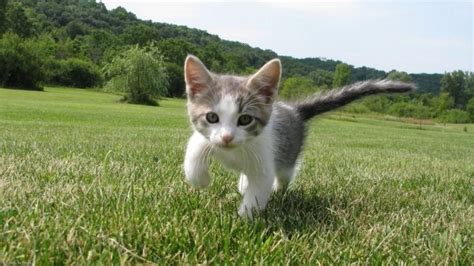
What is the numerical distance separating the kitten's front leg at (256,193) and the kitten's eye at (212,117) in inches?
15.8

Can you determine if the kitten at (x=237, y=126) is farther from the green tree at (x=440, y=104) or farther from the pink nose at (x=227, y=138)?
the green tree at (x=440, y=104)

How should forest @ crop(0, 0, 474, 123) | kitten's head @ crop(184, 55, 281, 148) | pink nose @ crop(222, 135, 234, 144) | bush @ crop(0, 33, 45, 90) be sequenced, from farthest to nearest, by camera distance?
forest @ crop(0, 0, 474, 123), bush @ crop(0, 33, 45, 90), kitten's head @ crop(184, 55, 281, 148), pink nose @ crop(222, 135, 234, 144)

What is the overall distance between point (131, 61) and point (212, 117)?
184ft

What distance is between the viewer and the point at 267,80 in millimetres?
3104

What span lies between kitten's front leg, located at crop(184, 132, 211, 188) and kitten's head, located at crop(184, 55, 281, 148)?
0.10 meters

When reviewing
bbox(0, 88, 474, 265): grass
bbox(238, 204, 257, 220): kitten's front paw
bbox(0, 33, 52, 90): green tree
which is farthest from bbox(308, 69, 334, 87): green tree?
bbox(238, 204, 257, 220): kitten's front paw

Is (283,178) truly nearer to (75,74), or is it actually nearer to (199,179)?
(199,179)

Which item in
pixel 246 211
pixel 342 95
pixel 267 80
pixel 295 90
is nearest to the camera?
pixel 246 211

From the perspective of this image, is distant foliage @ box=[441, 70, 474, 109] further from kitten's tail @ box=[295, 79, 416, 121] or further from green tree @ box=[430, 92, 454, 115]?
kitten's tail @ box=[295, 79, 416, 121]

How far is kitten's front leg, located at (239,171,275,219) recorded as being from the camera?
2.72 m

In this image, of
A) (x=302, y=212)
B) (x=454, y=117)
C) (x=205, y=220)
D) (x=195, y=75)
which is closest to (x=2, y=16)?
(x=454, y=117)

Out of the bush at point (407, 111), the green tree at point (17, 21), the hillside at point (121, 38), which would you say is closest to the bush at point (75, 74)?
the hillside at point (121, 38)

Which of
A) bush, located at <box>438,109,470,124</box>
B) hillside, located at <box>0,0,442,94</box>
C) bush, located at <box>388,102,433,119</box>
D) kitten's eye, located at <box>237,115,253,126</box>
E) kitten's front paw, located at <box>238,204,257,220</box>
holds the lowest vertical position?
bush, located at <box>438,109,470,124</box>

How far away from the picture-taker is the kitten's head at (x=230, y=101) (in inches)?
117
